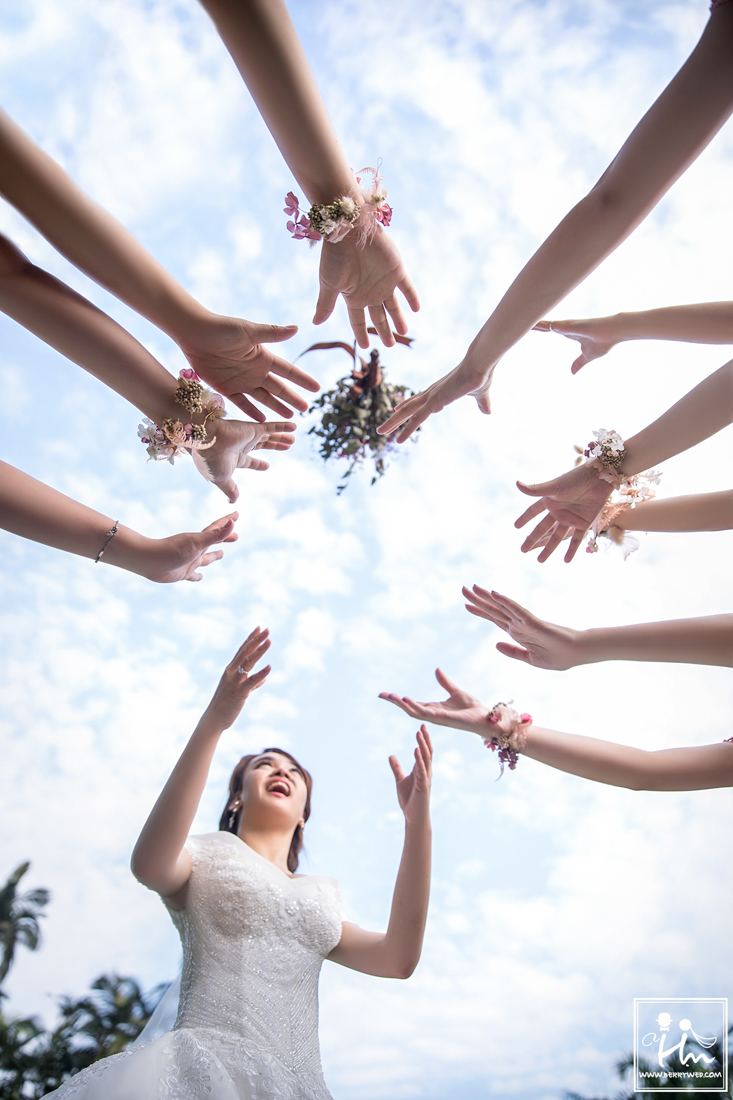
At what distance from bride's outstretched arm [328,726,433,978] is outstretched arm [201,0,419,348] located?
183 centimetres

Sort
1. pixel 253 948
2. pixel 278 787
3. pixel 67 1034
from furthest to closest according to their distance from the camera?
pixel 67 1034 → pixel 278 787 → pixel 253 948

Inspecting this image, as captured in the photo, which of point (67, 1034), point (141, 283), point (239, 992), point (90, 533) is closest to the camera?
point (141, 283)

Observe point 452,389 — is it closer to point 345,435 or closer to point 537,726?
point 345,435

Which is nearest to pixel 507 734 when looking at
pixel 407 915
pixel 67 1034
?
pixel 407 915

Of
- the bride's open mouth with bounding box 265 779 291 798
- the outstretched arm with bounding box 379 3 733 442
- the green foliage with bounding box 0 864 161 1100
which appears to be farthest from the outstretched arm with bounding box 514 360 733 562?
the green foliage with bounding box 0 864 161 1100

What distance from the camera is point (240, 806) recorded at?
11.0 feet

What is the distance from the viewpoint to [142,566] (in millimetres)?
2307

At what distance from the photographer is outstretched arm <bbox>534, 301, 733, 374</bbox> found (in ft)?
7.64

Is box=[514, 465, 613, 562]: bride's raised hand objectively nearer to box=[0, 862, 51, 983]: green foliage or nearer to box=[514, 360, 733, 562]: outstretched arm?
box=[514, 360, 733, 562]: outstretched arm

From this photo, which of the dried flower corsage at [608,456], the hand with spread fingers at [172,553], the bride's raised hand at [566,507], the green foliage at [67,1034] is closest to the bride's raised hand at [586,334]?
the dried flower corsage at [608,456]

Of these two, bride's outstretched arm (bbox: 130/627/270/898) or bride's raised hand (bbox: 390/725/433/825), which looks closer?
bride's outstretched arm (bbox: 130/627/270/898)

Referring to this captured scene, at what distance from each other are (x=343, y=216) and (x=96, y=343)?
83cm

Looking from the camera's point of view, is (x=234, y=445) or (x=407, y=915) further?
(x=407, y=915)

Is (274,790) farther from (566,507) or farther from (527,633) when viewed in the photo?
(566,507)
